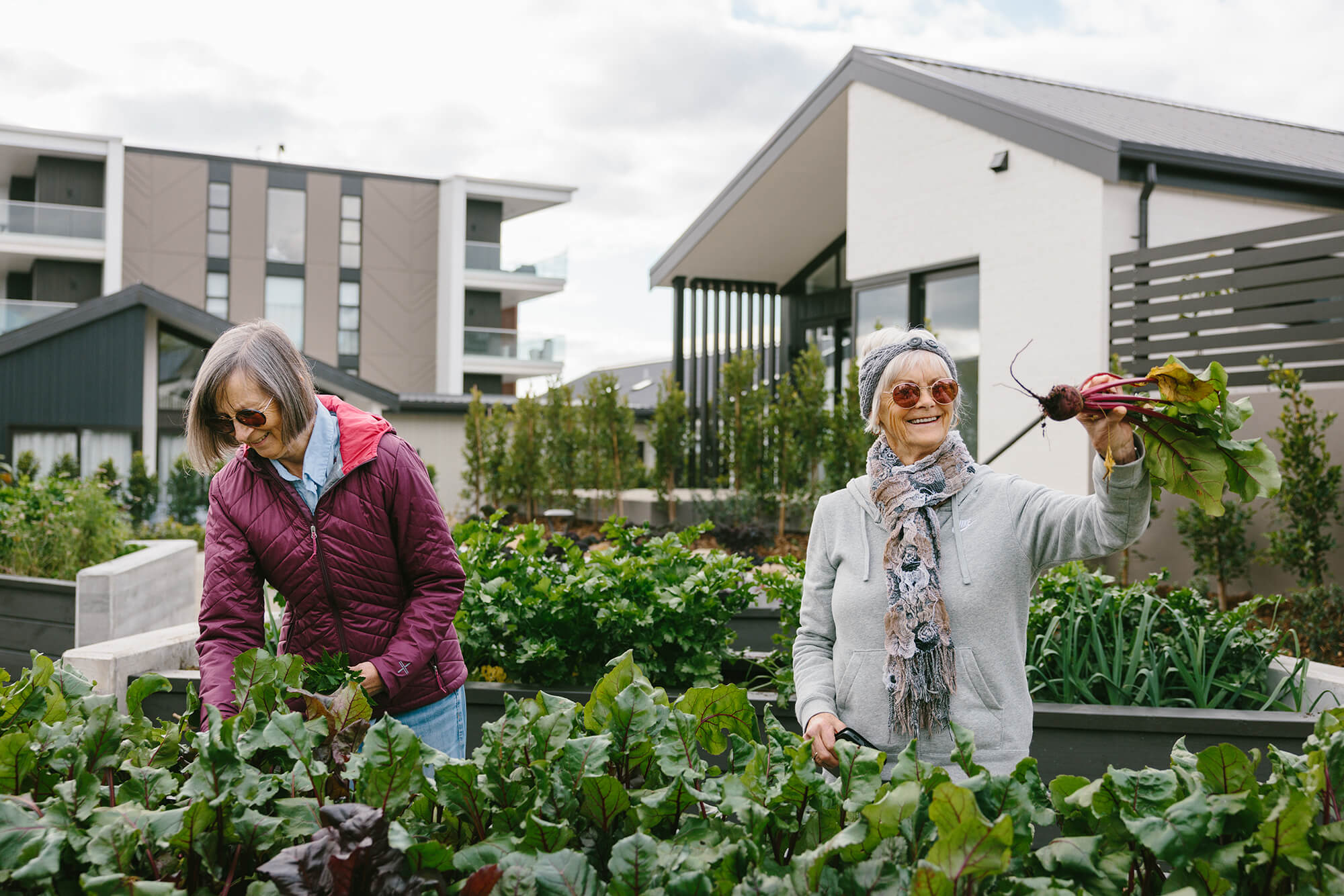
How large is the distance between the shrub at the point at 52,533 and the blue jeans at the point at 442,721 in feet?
19.2

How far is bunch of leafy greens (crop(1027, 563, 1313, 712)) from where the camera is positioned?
3.61 m

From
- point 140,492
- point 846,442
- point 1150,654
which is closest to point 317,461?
point 1150,654

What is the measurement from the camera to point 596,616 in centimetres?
380

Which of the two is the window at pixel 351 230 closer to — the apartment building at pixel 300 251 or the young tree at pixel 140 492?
the apartment building at pixel 300 251

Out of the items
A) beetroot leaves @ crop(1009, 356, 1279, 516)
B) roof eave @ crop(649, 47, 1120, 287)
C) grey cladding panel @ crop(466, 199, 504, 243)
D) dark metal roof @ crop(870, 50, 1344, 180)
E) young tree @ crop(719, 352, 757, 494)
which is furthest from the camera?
grey cladding panel @ crop(466, 199, 504, 243)

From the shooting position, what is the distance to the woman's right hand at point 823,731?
2.03m

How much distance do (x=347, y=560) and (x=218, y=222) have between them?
3466 centimetres

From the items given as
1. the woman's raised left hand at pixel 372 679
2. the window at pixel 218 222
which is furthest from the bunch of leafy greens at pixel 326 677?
the window at pixel 218 222

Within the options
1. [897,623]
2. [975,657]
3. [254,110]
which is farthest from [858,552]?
[254,110]

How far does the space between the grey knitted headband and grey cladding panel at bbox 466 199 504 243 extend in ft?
113

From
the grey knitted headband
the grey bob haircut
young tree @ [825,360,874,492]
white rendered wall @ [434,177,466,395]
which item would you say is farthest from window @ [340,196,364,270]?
the grey knitted headband

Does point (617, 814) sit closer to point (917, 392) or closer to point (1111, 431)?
point (1111, 431)

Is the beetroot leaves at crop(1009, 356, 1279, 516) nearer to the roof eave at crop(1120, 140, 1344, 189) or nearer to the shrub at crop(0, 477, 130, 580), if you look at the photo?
the roof eave at crop(1120, 140, 1344, 189)

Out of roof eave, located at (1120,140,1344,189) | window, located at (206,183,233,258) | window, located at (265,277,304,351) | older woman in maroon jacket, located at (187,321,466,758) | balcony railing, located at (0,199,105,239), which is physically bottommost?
older woman in maroon jacket, located at (187,321,466,758)
